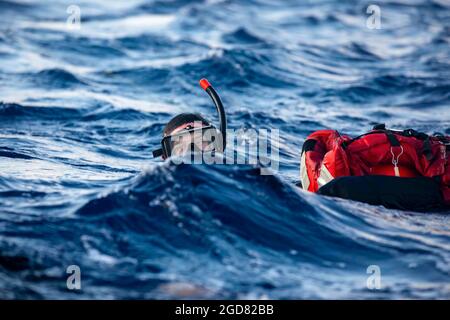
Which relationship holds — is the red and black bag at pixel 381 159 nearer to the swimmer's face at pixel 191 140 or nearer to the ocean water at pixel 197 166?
the ocean water at pixel 197 166

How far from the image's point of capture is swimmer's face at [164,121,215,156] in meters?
6.45

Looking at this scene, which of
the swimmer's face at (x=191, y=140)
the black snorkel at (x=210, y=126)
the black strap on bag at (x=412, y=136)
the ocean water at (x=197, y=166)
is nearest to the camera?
the ocean water at (x=197, y=166)

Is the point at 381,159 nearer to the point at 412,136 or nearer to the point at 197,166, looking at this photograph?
the point at 412,136

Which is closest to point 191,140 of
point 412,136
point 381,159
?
point 381,159

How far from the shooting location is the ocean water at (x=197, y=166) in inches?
Result: 198

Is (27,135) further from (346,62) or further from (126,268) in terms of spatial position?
(346,62)

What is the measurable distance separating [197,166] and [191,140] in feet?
0.81

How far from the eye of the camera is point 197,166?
642 centimetres

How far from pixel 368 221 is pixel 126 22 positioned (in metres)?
16.5

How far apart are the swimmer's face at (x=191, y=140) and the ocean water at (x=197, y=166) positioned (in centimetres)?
21

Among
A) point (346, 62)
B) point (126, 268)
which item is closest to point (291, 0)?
point (346, 62)

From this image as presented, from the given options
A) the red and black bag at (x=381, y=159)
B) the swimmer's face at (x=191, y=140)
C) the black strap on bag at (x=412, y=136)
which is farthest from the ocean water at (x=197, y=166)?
the black strap on bag at (x=412, y=136)

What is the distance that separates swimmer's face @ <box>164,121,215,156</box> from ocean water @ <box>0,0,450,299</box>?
21cm

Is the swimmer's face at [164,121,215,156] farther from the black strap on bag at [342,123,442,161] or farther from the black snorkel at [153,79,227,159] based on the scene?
the black strap on bag at [342,123,442,161]
